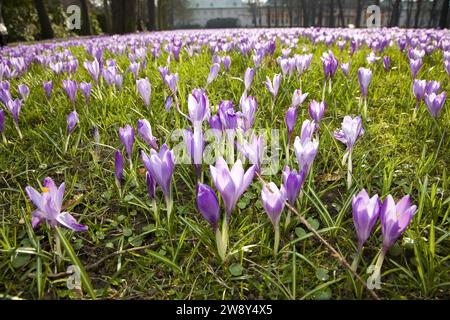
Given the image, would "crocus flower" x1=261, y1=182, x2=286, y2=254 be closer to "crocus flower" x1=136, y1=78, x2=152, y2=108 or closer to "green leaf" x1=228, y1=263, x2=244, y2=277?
"green leaf" x1=228, y1=263, x2=244, y2=277

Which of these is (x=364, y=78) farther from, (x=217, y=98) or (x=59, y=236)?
(x=59, y=236)

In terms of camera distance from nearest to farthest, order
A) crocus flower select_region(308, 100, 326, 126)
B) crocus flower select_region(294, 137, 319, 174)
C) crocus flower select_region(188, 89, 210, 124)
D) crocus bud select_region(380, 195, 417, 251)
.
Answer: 1. crocus bud select_region(380, 195, 417, 251)
2. crocus flower select_region(294, 137, 319, 174)
3. crocus flower select_region(188, 89, 210, 124)
4. crocus flower select_region(308, 100, 326, 126)

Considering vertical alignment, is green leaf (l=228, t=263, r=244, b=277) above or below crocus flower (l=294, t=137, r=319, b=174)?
below

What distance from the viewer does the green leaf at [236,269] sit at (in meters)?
1.28

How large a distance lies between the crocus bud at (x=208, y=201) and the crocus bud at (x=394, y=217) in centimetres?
52

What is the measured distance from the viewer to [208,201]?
112 centimetres

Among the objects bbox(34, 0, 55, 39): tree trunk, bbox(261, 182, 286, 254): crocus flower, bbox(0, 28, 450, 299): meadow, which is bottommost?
bbox(0, 28, 450, 299): meadow

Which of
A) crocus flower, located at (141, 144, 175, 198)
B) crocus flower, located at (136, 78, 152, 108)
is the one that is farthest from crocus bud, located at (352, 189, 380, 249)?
crocus flower, located at (136, 78, 152, 108)

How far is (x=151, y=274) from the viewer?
130 centimetres

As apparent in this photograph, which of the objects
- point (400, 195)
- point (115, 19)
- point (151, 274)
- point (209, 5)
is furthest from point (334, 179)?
point (209, 5)

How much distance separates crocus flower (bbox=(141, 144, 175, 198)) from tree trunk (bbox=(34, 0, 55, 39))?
19.1 meters

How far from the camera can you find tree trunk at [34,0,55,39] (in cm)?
1689

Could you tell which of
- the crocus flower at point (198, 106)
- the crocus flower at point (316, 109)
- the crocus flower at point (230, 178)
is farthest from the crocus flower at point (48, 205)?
the crocus flower at point (316, 109)

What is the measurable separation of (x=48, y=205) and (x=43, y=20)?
19631 millimetres
